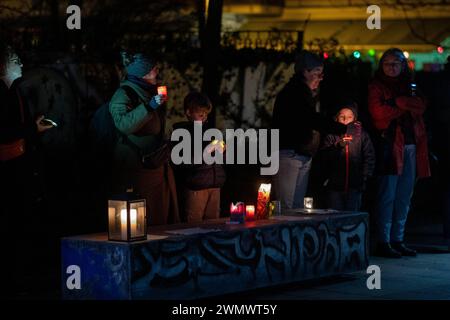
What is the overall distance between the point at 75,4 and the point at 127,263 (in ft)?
27.6

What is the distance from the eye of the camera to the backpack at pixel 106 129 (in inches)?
393

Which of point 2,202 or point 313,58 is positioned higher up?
point 313,58

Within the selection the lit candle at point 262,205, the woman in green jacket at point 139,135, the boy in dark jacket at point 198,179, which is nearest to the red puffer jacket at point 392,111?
the boy in dark jacket at point 198,179

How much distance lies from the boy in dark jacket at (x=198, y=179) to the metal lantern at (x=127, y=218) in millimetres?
1852


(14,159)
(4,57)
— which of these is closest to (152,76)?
(4,57)

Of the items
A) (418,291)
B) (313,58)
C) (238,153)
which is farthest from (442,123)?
(238,153)

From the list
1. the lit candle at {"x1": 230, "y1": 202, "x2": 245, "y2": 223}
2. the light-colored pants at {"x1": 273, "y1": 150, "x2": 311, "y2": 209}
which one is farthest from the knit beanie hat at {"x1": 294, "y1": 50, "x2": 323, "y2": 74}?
the lit candle at {"x1": 230, "y1": 202, "x2": 245, "y2": 223}

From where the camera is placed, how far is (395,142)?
11953 millimetres

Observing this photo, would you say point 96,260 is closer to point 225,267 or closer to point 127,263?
point 127,263

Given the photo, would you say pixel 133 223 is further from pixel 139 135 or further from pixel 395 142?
pixel 395 142

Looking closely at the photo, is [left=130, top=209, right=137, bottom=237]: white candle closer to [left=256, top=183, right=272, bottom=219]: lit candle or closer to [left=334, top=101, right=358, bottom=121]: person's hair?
[left=256, top=183, right=272, bottom=219]: lit candle

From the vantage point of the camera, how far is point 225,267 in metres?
9.16

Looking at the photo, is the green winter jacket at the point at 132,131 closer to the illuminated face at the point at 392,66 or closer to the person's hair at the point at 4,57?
the person's hair at the point at 4,57

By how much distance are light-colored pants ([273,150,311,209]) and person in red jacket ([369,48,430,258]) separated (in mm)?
1055
